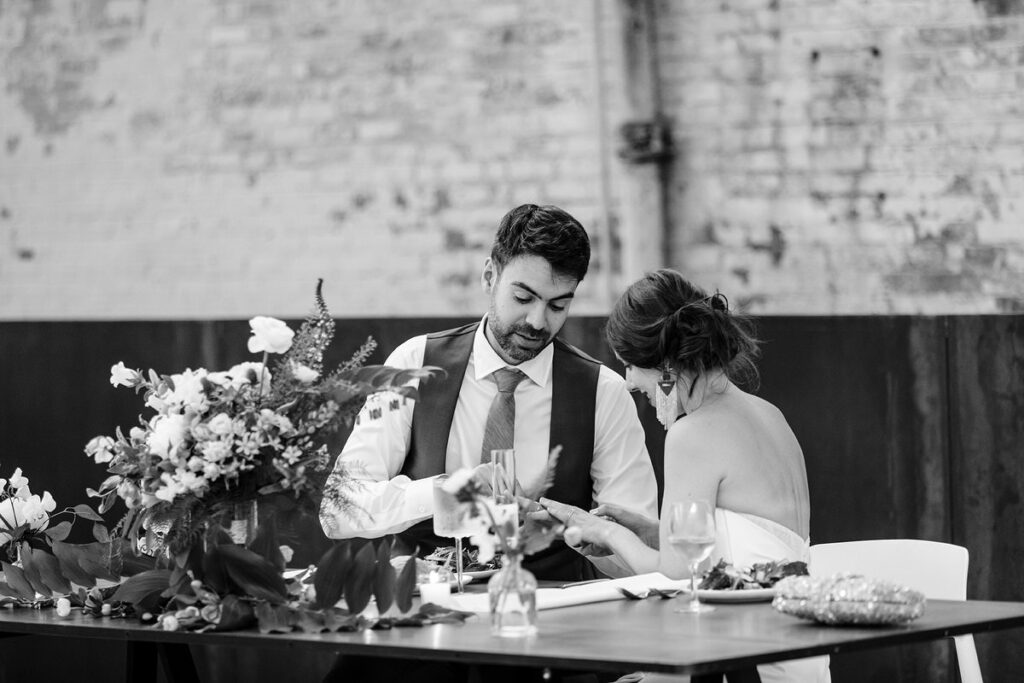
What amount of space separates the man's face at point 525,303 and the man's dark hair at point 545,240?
0.7 inches

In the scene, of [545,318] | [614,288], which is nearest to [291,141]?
[614,288]

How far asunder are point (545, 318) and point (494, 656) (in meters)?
1.51

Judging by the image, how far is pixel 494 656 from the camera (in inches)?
87.5

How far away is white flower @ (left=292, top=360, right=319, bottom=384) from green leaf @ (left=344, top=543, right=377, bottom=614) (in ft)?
1.08

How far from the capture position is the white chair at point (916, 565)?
3.34 metres

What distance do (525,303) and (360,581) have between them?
1199mm

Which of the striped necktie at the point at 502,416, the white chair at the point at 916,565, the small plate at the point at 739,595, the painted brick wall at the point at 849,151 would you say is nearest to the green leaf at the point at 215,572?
the small plate at the point at 739,595

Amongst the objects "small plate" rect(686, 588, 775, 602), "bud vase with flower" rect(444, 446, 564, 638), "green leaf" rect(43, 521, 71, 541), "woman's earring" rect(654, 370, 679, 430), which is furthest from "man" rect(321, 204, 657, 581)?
"bud vase with flower" rect(444, 446, 564, 638)

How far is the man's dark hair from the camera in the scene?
3.55m

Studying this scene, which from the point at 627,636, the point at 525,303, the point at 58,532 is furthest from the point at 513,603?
the point at 525,303

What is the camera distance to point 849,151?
586cm

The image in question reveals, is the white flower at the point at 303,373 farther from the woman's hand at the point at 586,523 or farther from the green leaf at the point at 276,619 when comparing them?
the woman's hand at the point at 586,523

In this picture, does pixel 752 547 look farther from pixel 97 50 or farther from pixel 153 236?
pixel 97 50

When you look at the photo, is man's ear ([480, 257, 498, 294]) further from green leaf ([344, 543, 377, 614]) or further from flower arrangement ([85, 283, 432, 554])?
green leaf ([344, 543, 377, 614])
